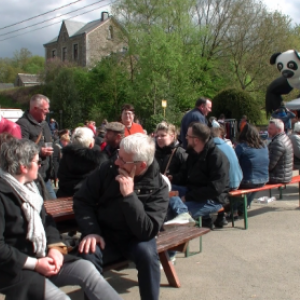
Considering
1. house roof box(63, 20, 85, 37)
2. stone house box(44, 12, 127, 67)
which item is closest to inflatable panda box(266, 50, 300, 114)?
stone house box(44, 12, 127, 67)

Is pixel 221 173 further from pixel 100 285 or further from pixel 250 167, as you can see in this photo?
pixel 100 285

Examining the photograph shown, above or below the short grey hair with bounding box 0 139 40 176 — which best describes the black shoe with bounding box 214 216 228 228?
below

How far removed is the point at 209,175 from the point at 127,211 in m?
2.43

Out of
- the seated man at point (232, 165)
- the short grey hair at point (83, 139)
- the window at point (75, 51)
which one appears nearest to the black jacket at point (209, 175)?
the seated man at point (232, 165)

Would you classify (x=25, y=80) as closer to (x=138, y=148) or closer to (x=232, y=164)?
(x=232, y=164)

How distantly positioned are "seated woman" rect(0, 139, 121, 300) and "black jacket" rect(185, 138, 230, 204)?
8.43 feet

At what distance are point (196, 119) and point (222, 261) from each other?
2.90 meters

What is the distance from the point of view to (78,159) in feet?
16.7

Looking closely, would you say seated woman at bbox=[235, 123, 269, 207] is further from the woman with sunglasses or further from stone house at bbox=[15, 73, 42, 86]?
stone house at bbox=[15, 73, 42, 86]

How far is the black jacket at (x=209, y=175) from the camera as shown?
5250mm

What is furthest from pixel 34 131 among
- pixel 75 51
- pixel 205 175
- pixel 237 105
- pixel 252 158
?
pixel 75 51

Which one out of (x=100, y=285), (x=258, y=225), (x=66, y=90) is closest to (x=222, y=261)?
(x=258, y=225)

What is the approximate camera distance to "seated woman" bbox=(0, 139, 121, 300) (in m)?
2.66

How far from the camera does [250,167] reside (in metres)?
6.38
